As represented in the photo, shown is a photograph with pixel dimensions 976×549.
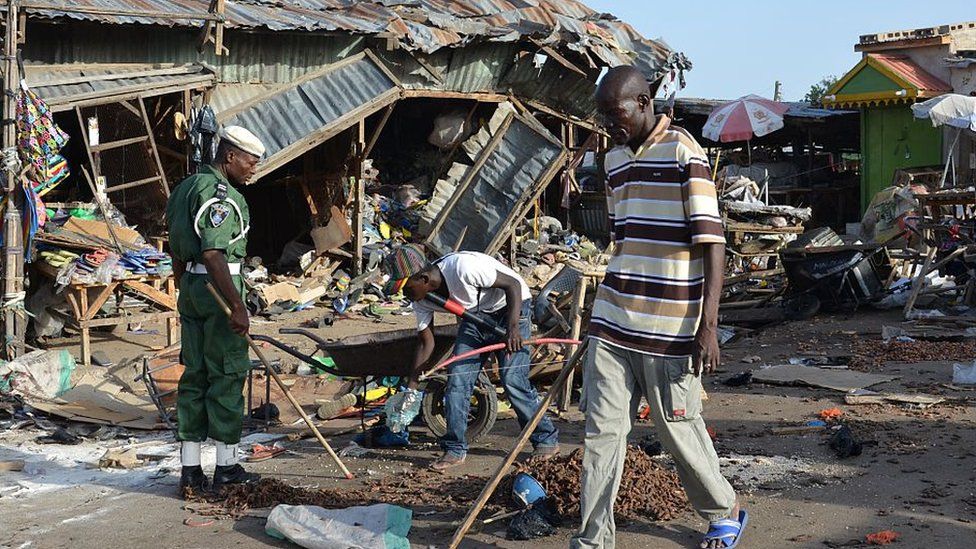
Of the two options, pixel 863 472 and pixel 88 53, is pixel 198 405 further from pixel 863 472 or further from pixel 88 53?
pixel 88 53

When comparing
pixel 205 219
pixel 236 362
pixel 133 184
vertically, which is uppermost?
pixel 133 184

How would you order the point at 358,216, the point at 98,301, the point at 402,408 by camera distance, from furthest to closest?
the point at 358,216 < the point at 98,301 < the point at 402,408

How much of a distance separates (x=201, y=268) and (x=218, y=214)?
1.10 ft

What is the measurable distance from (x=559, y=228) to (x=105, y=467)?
570 inches

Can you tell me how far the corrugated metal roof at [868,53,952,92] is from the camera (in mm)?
23219

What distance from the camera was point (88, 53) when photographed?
42.8ft

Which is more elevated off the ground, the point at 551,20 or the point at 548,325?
the point at 551,20

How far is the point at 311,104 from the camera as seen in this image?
597 inches

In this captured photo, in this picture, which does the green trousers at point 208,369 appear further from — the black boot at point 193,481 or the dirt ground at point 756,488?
the dirt ground at point 756,488

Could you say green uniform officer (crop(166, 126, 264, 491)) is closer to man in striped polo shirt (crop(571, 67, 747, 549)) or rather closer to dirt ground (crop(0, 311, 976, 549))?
dirt ground (crop(0, 311, 976, 549))

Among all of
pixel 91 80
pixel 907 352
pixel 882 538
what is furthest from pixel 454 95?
pixel 882 538

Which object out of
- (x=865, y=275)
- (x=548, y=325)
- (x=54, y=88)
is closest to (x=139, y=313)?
(x=54, y=88)

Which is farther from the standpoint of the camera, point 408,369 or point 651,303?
point 408,369

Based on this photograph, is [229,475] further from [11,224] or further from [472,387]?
[11,224]
